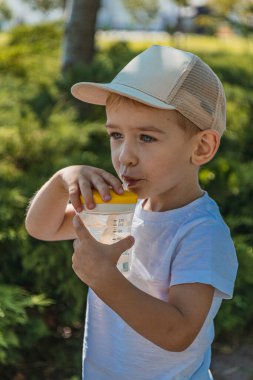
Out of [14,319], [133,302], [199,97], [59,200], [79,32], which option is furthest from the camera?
[79,32]

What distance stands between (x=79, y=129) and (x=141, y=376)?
253cm

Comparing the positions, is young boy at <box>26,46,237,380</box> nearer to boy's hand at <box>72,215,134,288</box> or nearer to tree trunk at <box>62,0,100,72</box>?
boy's hand at <box>72,215,134,288</box>

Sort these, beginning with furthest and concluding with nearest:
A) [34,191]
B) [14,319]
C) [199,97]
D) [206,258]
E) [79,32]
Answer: [79,32]
[34,191]
[14,319]
[199,97]
[206,258]

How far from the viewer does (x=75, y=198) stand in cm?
177

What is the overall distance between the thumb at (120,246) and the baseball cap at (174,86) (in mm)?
363

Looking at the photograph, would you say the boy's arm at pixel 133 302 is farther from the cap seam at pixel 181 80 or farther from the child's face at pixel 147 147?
the cap seam at pixel 181 80

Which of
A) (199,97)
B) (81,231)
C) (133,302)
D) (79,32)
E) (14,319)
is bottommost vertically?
(14,319)

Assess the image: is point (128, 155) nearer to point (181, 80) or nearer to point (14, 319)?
point (181, 80)

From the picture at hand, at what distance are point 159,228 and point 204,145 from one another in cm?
27

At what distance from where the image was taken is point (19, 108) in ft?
14.5

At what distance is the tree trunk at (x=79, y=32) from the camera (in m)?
5.78

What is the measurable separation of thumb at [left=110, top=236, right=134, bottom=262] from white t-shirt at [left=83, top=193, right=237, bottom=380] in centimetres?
17

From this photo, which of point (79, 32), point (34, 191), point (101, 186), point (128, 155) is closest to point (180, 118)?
point (128, 155)

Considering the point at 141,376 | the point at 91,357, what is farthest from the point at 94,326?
the point at 141,376
